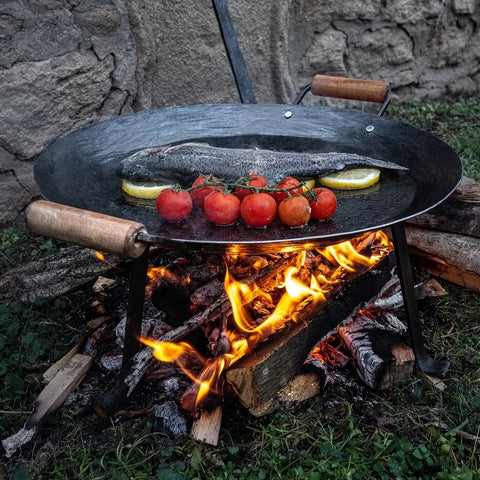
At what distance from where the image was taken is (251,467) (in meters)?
2.03

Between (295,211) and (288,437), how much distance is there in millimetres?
946

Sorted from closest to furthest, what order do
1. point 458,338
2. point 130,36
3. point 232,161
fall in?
point 232,161, point 458,338, point 130,36

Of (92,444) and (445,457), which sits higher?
(92,444)

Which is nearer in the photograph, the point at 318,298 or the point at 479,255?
the point at 318,298

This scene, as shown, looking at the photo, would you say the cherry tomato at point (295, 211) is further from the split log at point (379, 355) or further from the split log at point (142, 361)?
the split log at point (379, 355)

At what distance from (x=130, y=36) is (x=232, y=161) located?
78.1 inches

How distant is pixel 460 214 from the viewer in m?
2.93

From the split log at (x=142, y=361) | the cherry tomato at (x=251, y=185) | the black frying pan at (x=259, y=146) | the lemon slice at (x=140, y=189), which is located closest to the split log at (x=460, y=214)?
the black frying pan at (x=259, y=146)

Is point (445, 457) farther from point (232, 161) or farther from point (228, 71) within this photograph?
point (228, 71)

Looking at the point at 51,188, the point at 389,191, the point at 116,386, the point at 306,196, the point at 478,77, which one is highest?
the point at 51,188

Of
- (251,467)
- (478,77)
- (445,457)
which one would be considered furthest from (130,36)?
(478,77)

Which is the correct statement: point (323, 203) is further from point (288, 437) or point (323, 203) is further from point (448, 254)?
point (448, 254)

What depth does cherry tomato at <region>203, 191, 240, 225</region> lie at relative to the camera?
1938 mm

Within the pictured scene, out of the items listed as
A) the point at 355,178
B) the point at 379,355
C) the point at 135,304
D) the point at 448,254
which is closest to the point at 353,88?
the point at 355,178
